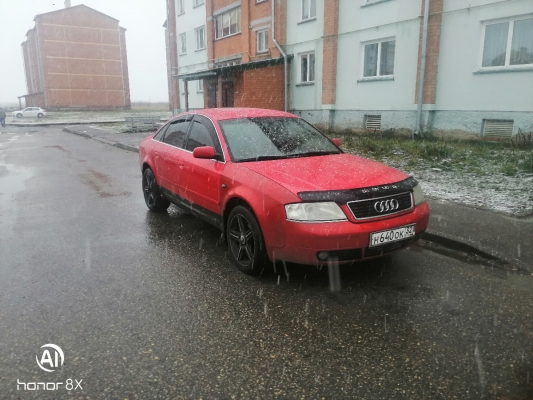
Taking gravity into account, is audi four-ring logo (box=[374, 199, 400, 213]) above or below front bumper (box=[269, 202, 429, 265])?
above

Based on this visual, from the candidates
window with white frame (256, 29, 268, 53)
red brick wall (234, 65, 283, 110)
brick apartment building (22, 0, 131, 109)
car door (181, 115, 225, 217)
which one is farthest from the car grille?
brick apartment building (22, 0, 131, 109)

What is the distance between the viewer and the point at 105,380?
255 centimetres

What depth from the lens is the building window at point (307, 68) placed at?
62.4ft

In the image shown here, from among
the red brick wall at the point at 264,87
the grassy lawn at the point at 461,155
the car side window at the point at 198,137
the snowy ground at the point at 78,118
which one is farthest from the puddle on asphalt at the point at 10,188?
the snowy ground at the point at 78,118

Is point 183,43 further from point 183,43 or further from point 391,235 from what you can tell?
point 391,235

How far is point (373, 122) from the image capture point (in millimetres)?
16469

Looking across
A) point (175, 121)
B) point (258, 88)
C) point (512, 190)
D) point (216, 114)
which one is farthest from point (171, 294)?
point (258, 88)

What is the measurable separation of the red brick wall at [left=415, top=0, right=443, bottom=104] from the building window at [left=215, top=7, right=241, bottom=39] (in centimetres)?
1304

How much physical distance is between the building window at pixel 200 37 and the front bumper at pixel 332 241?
88.2ft

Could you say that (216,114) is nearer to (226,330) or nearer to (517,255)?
(226,330)

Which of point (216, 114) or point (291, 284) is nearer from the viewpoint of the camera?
point (291, 284)

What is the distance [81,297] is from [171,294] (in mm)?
767

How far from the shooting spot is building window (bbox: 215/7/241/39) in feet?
79.6

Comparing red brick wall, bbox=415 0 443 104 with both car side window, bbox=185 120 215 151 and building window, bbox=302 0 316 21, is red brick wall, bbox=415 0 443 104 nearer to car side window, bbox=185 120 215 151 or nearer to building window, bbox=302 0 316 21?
building window, bbox=302 0 316 21
